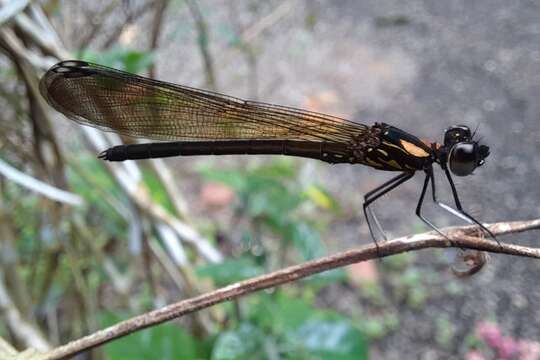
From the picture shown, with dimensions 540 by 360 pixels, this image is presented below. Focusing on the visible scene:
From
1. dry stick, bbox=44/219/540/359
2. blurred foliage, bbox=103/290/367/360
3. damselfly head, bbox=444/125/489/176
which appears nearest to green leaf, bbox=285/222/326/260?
blurred foliage, bbox=103/290/367/360

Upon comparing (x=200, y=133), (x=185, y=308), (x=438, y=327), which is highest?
(x=200, y=133)

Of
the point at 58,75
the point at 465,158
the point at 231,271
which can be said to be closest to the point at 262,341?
the point at 231,271

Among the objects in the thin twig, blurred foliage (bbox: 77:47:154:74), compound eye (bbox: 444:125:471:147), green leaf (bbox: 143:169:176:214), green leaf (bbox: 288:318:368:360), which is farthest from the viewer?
green leaf (bbox: 143:169:176:214)

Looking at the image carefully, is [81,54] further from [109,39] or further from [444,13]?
[444,13]

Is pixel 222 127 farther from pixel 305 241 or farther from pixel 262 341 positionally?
pixel 262 341

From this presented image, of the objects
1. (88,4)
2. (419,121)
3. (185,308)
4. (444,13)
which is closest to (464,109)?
(419,121)

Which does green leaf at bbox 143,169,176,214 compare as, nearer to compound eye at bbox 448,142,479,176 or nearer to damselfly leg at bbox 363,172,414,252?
damselfly leg at bbox 363,172,414,252
